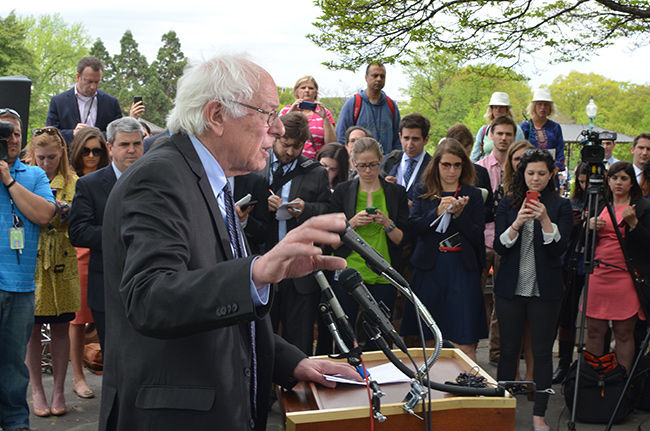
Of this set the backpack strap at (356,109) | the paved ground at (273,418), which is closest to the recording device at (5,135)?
the paved ground at (273,418)

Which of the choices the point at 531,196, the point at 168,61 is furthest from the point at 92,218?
the point at 168,61

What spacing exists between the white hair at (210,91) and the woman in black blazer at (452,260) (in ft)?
11.4

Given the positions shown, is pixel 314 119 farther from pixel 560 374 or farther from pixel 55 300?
pixel 560 374

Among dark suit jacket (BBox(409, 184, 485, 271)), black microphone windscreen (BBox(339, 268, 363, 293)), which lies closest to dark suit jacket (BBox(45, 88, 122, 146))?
dark suit jacket (BBox(409, 184, 485, 271))

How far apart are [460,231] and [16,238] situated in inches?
140

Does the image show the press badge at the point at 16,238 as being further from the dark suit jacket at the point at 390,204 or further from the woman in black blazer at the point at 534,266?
the woman in black blazer at the point at 534,266

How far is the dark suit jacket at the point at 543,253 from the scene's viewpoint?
16.3ft

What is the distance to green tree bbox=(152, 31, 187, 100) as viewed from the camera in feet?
180

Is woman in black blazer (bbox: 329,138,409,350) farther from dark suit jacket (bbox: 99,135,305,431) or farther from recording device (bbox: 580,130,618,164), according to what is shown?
dark suit jacket (bbox: 99,135,305,431)

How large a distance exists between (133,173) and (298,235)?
0.59 metres

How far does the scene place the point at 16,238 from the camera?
462cm

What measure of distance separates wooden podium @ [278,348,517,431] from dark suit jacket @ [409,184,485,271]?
2.73 metres

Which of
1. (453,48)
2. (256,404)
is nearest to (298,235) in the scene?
(256,404)

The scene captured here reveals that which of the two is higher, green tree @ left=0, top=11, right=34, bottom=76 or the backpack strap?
green tree @ left=0, top=11, right=34, bottom=76
